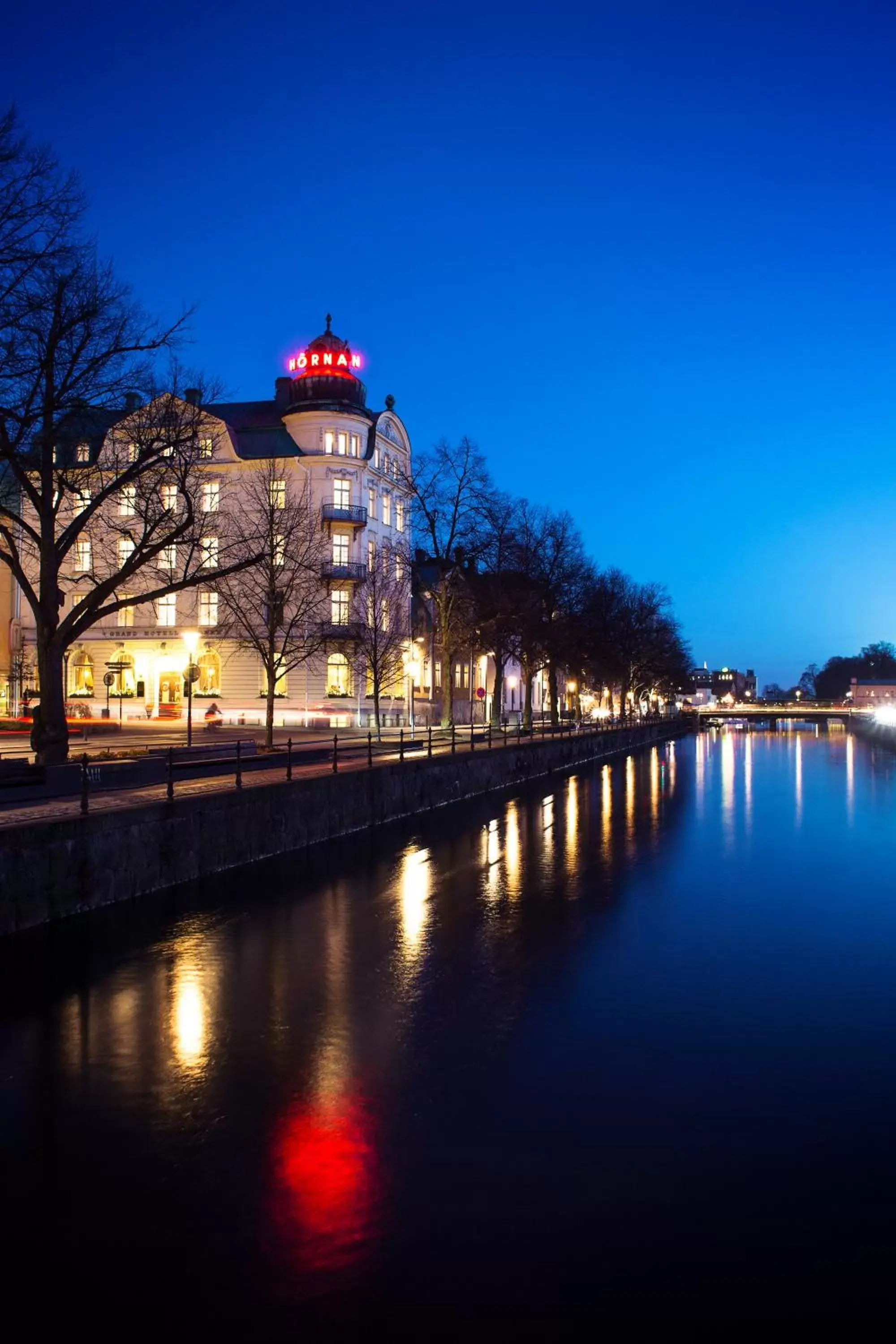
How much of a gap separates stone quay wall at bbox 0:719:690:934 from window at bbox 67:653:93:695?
38.4 metres

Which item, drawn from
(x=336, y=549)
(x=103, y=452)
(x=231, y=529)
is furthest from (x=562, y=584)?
(x=103, y=452)

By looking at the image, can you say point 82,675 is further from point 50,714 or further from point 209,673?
point 50,714

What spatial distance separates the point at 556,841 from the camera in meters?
25.3

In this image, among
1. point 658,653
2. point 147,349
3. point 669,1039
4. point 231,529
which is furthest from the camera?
point 658,653

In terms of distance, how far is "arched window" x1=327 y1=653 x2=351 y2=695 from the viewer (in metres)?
63.3

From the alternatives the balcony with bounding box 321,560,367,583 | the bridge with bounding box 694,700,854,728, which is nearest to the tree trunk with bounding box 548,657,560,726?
the balcony with bounding box 321,560,367,583

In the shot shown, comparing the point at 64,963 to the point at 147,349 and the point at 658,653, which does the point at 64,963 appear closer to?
the point at 147,349

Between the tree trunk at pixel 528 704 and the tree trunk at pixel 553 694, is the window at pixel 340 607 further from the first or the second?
the tree trunk at pixel 553 694

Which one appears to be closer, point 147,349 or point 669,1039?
point 669,1039

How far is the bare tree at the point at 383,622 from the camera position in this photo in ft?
178

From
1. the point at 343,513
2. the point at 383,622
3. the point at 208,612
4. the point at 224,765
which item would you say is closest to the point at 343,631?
the point at 383,622

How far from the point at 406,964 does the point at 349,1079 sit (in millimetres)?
4124

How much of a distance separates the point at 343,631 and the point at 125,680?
52.4 ft

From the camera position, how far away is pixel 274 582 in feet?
120
